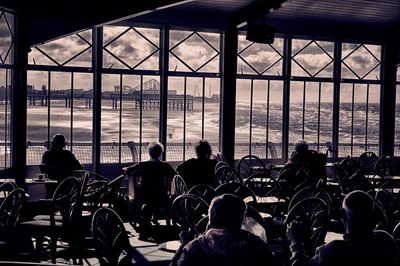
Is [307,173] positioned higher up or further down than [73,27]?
further down

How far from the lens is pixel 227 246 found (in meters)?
3.16

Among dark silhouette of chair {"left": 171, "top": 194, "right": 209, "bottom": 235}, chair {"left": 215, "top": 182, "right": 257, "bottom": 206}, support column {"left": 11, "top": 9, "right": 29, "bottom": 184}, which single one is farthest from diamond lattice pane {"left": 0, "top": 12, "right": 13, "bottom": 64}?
dark silhouette of chair {"left": 171, "top": 194, "right": 209, "bottom": 235}

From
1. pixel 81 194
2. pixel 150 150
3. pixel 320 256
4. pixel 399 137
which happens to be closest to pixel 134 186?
pixel 150 150

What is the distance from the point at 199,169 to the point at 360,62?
6.86m

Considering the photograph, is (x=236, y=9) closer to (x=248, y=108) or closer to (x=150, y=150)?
(x=248, y=108)

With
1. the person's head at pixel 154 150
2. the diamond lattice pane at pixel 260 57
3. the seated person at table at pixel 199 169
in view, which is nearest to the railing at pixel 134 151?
the diamond lattice pane at pixel 260 57

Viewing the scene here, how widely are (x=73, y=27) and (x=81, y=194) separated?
8.39 feet

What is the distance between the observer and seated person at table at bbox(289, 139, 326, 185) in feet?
30.1

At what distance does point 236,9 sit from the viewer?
11555mm

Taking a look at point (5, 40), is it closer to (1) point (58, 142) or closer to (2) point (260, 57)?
(1) point (58, 142)

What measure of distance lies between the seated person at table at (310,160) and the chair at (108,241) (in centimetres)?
505

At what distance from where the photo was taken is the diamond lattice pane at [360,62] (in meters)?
13.4

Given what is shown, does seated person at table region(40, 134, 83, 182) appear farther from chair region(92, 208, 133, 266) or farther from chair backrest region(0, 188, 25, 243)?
chair region(92, 208, 133, 266)

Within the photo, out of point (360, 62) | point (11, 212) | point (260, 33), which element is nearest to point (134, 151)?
point (260, 33)
